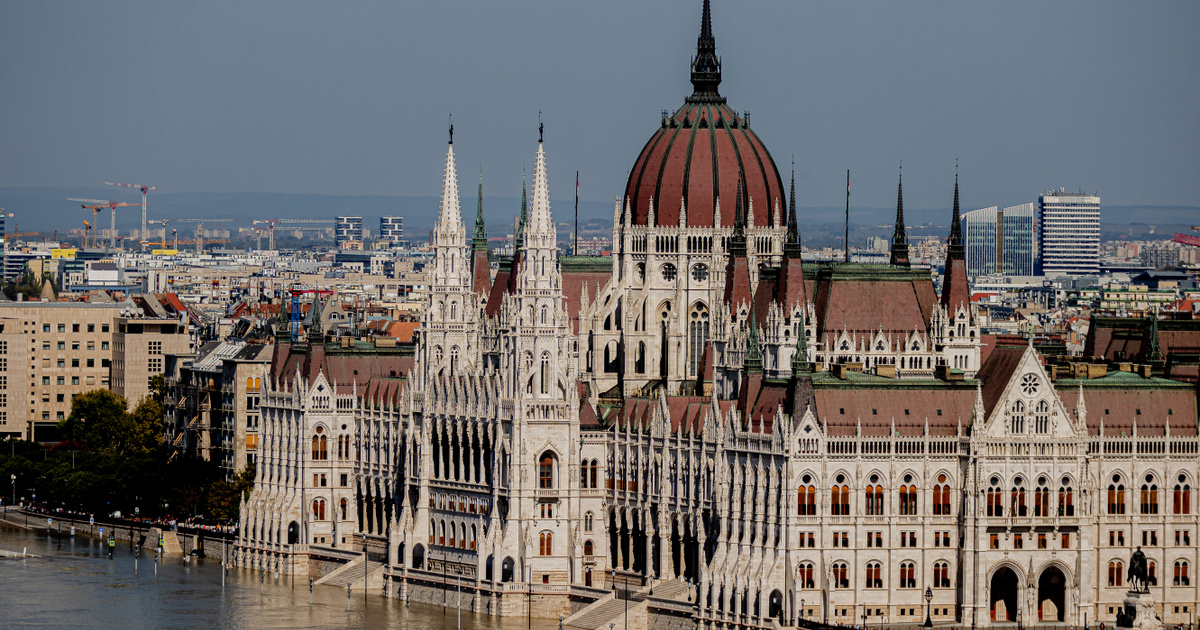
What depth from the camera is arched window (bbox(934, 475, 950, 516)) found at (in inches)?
6471

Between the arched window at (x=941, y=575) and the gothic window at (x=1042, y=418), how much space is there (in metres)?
9.45

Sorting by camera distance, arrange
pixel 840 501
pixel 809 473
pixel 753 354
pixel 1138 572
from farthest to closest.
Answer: pixel 753 354, pixel 840 501, pixel 809 473, pixel 1138 572

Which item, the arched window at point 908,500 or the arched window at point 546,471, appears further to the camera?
the arched window at point 546,471

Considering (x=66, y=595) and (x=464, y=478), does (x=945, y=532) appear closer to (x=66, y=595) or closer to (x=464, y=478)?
(x=464, y=478)

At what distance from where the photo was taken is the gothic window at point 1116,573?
16950cm

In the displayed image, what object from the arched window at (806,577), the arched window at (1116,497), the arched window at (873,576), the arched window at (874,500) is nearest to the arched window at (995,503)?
the arched window at (874,500)

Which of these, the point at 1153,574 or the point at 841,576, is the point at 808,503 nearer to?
the point at 841,576

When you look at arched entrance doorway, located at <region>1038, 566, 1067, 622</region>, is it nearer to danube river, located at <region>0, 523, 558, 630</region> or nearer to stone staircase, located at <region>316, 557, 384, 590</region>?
danube river, located at <region>0, 523, 558, 630</region>

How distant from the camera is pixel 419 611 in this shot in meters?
185

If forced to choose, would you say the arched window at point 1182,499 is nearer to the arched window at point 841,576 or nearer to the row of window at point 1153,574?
the row of window at point 1153,574

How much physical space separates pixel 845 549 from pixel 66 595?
60244 mm

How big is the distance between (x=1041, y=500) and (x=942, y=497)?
5849 mm

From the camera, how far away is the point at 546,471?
604 feet

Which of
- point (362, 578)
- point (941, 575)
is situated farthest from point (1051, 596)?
point (362, 578)
